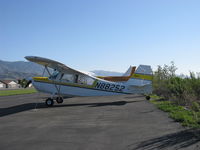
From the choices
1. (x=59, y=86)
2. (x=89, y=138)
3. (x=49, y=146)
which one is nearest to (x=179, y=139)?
(x=89, y=138)

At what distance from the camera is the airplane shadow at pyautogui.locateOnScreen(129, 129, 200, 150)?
15.2ft

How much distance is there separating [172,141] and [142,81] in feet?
35.8

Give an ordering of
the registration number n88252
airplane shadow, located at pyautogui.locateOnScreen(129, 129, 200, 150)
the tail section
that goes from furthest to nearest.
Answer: the tail section, the registration number n88252, airplane shadow, located at pyautogui.locateOnScreen(129, 129, 200, 150)

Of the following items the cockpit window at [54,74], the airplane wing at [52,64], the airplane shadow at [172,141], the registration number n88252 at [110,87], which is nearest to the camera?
the airplane shadow at [172,141]

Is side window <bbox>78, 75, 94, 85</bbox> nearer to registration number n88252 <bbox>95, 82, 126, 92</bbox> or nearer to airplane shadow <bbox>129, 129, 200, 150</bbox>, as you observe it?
registration number n88252 <bbox>95, 82, 126, 92</bbox>

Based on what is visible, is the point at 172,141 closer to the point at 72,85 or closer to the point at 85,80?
the point at 85,80

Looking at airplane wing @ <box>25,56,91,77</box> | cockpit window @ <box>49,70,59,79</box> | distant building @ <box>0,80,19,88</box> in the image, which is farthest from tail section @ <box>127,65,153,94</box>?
distant building @ <box>0,80,19,88</box>

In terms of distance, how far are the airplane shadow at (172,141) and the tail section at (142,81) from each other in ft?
31.2

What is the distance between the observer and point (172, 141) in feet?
16.4

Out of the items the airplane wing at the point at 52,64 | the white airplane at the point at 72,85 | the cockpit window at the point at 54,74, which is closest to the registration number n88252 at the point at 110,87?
the white airplane at the point at 72,85

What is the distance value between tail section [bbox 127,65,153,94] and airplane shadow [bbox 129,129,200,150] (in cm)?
952

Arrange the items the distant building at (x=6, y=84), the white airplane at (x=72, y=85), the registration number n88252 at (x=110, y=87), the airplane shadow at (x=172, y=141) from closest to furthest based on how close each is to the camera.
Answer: the airplane shadow at (x=172, y=141), the white airplane at (x=72, y=85), the registration number n88252 at (x=110, y=87), the distant building at (x=6, y=84)

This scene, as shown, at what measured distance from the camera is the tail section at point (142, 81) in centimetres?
1533

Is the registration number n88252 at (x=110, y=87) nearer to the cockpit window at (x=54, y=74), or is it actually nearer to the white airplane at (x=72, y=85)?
the white airplane at (x=72, y=85)
